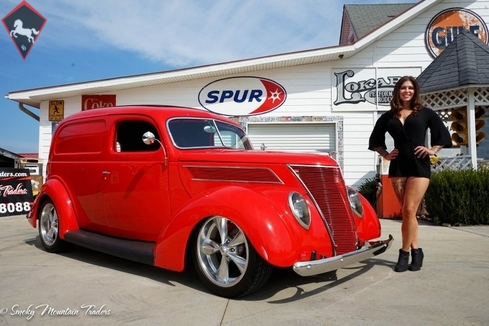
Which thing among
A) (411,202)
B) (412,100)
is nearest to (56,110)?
(412,100)

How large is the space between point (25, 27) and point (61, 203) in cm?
568

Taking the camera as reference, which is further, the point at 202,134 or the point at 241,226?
the point at 202,134

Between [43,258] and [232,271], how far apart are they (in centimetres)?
264

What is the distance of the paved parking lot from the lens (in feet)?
8.61

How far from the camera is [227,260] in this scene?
3096mm

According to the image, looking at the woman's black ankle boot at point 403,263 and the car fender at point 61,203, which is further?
the car fender at point 61,203

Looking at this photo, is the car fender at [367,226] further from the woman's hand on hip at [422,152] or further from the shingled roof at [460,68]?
the shingled roof at [460,68]

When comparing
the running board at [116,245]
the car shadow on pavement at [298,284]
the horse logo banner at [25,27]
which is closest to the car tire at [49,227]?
the running board at [116,245]

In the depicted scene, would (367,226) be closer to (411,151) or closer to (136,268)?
(411,151)

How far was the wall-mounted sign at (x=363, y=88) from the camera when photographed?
1030 centimetres

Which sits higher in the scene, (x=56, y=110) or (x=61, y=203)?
(x=56, y=110)

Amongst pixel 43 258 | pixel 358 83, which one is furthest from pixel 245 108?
pixel 43 258

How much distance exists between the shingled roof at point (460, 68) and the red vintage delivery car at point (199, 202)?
5731 millimetres

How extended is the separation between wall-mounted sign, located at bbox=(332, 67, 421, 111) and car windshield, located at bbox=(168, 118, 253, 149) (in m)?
6.42
